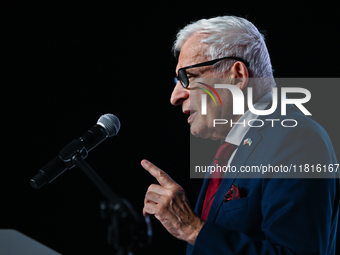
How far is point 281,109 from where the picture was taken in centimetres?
138

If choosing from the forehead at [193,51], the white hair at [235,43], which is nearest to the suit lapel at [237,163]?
the white hair at [235,43]

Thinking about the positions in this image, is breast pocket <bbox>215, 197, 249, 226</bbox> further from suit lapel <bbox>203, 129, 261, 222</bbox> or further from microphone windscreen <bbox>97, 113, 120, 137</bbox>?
microphone windscreen <bbox>97, 113, 120, 137</bbox>

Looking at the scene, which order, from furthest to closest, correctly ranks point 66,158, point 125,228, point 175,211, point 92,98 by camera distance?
point 92,98 → point 175,211 → point 66,158 → point 125,228

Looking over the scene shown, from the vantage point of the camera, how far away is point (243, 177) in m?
1.25

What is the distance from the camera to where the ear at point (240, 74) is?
1512 mm

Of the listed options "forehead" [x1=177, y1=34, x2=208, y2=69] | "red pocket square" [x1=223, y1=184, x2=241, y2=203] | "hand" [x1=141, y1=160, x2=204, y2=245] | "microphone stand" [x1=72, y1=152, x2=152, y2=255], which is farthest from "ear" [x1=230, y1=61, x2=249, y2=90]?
"microphone stand" [x1=72, y1=152, x2=152, y2=255]

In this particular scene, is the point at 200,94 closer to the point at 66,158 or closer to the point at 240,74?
the point at 240,74

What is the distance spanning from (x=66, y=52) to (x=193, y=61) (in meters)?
1.82

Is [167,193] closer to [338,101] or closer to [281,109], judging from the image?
[281,109]

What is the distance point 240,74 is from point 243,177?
520 mm

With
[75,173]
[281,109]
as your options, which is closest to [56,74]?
[75,173]

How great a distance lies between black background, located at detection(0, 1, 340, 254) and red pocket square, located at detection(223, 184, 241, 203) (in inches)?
57.2

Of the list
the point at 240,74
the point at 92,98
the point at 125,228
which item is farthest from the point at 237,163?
the point at 92,98

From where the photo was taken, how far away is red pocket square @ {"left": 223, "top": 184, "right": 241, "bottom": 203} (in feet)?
4.04
